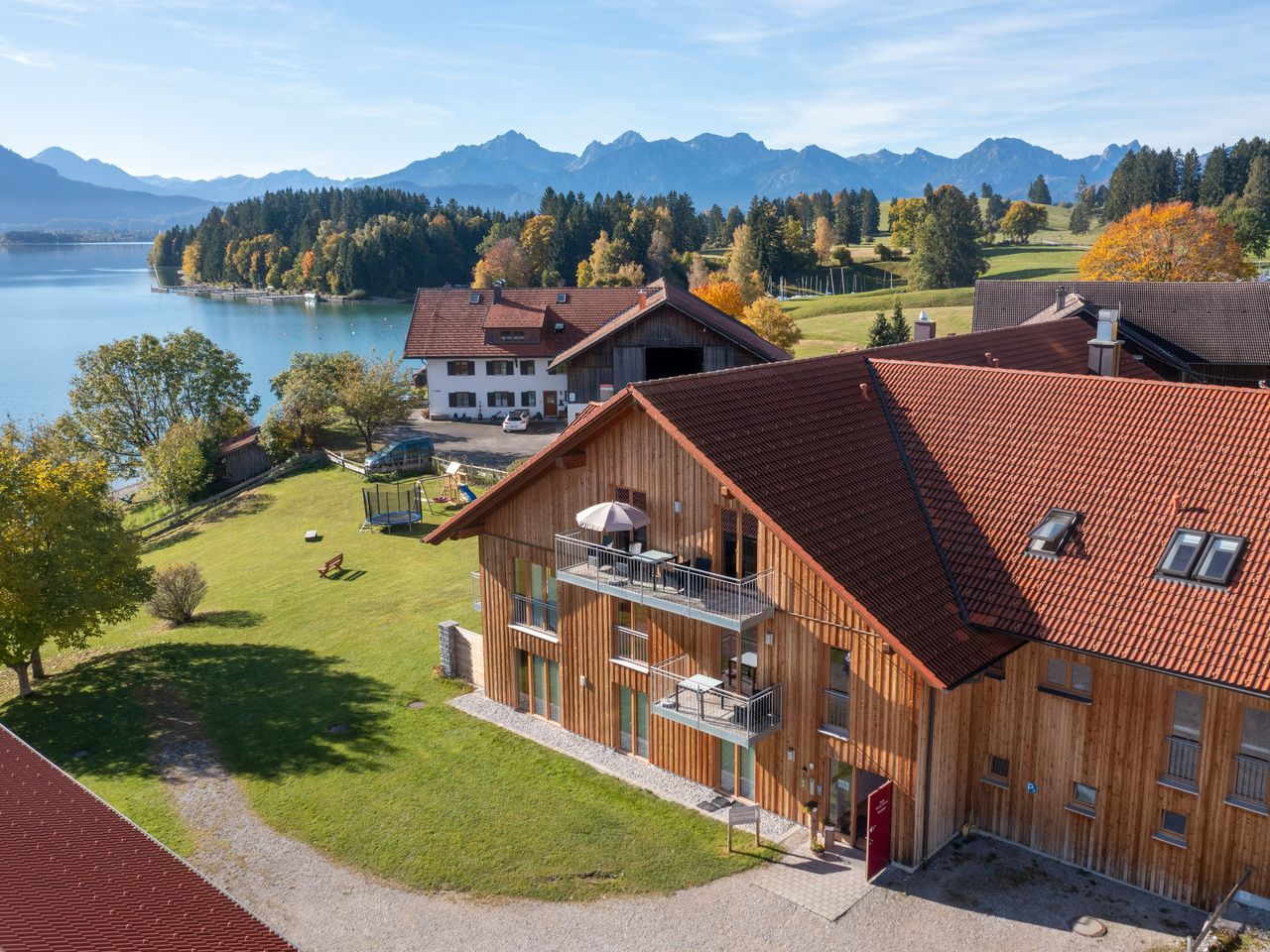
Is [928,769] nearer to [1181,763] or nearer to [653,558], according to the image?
[1181,763]

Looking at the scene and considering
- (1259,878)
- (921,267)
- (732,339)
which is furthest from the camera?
(921,267)

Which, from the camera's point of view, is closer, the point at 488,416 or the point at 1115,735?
the point at 1115,735

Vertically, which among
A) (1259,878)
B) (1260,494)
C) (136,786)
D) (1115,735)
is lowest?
(136,786)

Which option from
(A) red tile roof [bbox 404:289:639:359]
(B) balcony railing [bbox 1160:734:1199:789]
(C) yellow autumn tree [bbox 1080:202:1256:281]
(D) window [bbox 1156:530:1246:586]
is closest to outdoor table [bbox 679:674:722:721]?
(B) balcony railing [bbox 1160:734:1199:789]

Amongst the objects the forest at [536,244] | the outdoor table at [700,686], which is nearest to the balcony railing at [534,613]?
the outdoor table at [700,686]

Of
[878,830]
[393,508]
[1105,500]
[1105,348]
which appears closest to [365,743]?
[878,830]

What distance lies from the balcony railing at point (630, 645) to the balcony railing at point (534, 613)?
2.17 m

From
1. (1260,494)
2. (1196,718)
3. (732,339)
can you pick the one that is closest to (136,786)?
(1196,718)

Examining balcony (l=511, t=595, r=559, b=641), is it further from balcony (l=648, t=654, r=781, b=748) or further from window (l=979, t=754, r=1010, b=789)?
window (l=979, t=754, r=1010, b=789)

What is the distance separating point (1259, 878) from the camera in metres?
15.7

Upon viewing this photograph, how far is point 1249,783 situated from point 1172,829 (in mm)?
1600

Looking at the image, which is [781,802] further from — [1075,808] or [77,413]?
[77,413]

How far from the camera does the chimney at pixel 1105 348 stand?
1160 inches

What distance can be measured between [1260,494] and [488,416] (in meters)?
50.3
